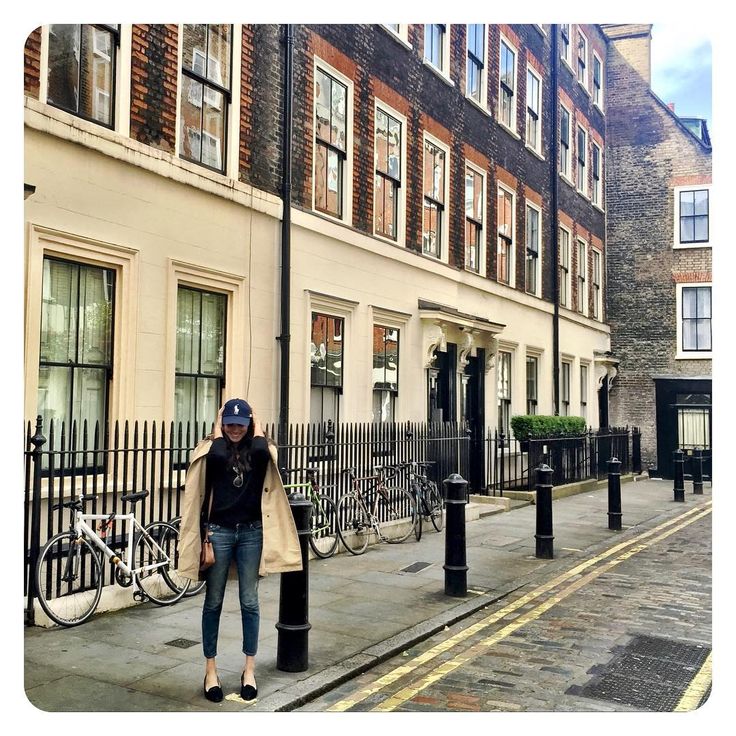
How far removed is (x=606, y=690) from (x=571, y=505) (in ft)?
33.1

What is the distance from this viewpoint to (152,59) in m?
8.31

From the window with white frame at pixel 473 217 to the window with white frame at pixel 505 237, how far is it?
0.90m

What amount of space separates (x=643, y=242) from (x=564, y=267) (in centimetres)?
362

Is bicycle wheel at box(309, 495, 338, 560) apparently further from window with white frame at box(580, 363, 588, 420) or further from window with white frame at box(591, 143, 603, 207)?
window with white frame at box(591, 143, 603, 207)

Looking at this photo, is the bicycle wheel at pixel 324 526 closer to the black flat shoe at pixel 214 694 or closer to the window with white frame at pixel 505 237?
the black flat shoe at pixel 214 694

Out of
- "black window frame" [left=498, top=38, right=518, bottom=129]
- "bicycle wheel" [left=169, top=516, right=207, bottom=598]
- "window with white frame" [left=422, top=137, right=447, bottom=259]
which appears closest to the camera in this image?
"bicycle wheel" [left=169, top=516, right=207, bottom=598]

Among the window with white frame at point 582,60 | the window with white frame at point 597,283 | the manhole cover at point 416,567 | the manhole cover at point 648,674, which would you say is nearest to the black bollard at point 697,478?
the window with white frame at point 597,283

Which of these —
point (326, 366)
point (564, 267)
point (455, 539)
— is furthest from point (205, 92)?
point (564, 267)

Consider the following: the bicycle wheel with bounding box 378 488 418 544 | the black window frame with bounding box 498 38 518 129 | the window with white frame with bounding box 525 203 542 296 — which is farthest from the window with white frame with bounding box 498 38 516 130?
the bicycle wheel with bounding box 378 488 418 544

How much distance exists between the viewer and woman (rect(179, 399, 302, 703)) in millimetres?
4645

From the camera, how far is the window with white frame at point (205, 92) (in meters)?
8.83

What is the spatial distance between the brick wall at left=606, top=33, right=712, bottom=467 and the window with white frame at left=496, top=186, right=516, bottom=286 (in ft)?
22.0

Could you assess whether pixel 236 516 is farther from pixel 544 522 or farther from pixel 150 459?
pixel 544 522
